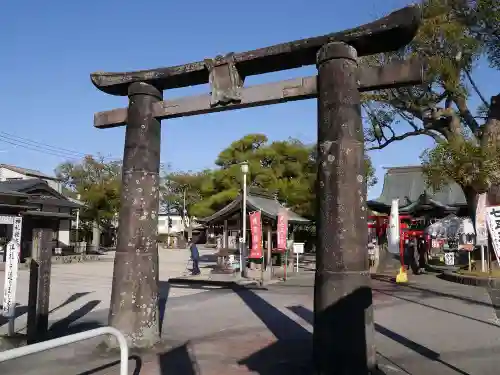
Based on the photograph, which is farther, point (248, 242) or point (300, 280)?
point (248, 242)

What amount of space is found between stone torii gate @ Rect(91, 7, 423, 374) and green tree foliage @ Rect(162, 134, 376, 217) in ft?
93.2

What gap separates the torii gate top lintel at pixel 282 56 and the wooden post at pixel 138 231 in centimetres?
32

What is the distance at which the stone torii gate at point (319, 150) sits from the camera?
196 inches

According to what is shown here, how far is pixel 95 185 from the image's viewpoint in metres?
36.7

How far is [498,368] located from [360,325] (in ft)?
8.36

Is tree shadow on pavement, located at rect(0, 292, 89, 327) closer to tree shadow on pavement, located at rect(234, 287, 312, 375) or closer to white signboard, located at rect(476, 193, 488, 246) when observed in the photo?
tree shadow on pavement, located at rect(234, 287, 312, 375)

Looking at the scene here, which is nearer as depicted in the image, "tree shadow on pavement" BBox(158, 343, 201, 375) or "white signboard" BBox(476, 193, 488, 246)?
"tree shadow on pavement" BBox(158, 343, 201, 375)

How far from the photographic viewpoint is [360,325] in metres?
4.89

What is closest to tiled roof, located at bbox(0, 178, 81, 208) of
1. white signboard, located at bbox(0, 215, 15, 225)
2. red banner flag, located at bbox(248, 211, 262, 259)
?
red banner flag, located at bbox(248, 211, 262, 259)

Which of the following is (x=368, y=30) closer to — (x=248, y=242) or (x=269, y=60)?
(x=269, y=60)

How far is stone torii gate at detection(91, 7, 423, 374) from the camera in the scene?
4.98m

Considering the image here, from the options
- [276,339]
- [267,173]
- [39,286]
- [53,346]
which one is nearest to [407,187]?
[267,173]

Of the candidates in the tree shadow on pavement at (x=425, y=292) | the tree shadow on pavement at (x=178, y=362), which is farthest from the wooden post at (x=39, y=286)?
the tree shadow on pavement at (x=425, y=292)

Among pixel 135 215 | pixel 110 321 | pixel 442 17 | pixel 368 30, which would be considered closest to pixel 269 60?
pixel 368 30
